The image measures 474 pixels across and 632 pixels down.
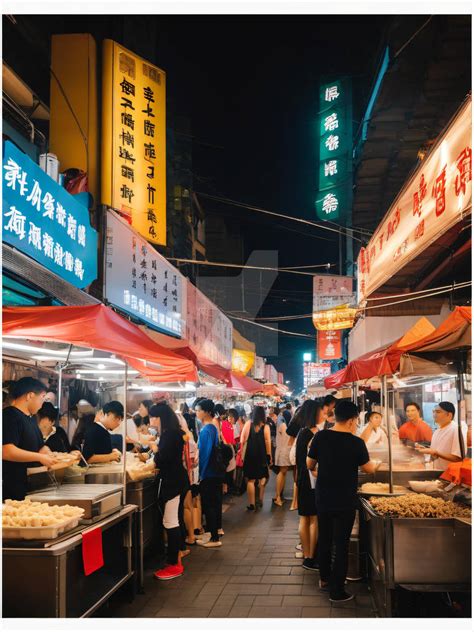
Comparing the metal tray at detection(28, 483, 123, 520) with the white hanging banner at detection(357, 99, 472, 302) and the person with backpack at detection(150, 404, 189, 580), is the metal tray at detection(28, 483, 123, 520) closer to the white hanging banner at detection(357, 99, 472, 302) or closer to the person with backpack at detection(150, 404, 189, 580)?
the person with backpack at detection(150, 404, 189, 580)

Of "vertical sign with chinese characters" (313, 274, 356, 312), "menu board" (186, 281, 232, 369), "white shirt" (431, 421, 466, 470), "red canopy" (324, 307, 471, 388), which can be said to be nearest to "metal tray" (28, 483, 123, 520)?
"red canopy" (324, 307, 471, 388)

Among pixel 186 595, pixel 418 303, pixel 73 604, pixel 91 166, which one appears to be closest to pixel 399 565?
pixel 186 595

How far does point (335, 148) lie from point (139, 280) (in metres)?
6.62

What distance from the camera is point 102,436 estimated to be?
26.4ft

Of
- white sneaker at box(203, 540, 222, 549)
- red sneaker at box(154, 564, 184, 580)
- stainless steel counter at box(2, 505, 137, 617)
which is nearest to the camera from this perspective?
stainless steel counter at box(2, 505, 137, 617)

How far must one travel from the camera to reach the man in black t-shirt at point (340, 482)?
656 cm

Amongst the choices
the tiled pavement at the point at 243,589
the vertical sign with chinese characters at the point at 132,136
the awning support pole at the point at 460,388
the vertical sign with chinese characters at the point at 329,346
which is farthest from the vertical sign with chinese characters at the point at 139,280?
the vertical sign with chinese characters at the point at 329,346

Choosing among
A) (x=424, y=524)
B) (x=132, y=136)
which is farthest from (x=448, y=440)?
(x=132, y=136)

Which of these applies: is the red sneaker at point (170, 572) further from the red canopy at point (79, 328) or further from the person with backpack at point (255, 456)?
the person with backpack at point (255, 456)

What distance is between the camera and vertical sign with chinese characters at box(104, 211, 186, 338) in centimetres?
1091

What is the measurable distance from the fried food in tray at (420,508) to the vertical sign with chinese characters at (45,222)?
17.3 feet

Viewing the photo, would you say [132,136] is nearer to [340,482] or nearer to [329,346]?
[340,482]

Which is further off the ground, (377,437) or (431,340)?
(431,340)

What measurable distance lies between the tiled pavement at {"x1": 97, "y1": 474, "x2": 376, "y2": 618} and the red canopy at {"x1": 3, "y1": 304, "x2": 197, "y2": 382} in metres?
2.78
